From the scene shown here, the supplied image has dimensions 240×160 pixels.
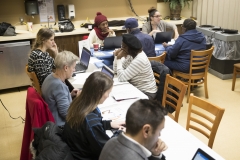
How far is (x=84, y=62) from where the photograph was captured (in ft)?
11.7

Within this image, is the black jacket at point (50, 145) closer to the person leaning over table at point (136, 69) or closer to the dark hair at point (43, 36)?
the person leaning over table at point (136, 69)

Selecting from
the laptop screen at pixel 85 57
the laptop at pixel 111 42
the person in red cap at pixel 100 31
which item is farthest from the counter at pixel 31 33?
the laptop screen at pixel 85 57

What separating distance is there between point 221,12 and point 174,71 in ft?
7.96

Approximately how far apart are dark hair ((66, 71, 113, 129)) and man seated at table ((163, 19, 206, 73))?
246 cm

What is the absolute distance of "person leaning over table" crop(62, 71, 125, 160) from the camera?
67.1 inches

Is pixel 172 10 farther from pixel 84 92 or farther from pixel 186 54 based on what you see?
pixel 84 92

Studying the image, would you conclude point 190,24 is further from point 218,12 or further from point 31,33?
point 31,33

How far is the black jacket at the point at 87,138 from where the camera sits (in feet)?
5.57

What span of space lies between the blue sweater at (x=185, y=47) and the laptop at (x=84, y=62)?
1.29 metres

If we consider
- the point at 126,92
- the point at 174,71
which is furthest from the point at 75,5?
the point at 126,92

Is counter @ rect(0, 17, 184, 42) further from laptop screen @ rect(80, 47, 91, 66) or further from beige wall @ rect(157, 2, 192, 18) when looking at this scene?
laptop screen @ rect(80, 47, 91, 66)

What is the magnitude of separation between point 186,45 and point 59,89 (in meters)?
2.30

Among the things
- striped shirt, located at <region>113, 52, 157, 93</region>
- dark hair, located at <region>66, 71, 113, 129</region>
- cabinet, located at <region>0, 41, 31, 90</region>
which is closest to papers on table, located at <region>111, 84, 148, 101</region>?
striped shirt, located at <region>113, 52, 157, 93</region>

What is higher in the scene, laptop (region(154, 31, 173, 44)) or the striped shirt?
laptop (region(154, 31, 173, 44))
